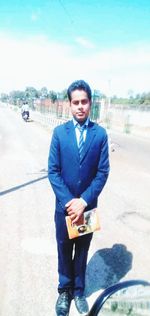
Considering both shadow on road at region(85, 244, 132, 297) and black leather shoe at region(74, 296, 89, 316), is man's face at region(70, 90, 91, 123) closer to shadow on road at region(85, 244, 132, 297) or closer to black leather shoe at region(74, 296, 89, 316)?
black leather shoe at region(74, 296, 89, 316)

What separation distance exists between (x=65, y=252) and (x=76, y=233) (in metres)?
0.45

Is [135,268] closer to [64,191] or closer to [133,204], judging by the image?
[64,191]

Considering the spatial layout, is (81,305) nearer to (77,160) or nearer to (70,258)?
(70,258)

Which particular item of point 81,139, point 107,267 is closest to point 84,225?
point 81,139

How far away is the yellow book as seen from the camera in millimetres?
2824

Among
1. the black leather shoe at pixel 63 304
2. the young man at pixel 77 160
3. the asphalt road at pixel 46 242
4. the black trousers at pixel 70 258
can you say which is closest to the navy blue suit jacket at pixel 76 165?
the young man at pixel 77 160

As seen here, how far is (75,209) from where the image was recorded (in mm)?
2826

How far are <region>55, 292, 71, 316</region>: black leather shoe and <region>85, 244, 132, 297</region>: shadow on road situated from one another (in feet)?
1.13

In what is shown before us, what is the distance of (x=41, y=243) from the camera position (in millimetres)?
4703

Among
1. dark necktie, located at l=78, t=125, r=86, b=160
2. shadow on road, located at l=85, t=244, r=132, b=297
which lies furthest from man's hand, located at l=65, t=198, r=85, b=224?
shadow on road, located at l=85, t=244, r=132, b=297

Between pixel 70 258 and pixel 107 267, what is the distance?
1034 millimetres

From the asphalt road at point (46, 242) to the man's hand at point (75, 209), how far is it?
1.03m

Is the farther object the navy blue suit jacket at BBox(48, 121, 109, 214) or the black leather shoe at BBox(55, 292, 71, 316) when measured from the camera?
the black leather shoe at BBox(55, 292, 71, 316)

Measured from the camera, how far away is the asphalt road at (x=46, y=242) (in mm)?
3500
